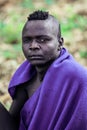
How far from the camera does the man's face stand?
3205 mm

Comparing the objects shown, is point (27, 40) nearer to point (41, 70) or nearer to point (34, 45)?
point (34, 45)

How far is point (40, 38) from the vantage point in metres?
3.22

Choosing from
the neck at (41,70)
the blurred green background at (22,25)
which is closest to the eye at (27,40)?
the neck at (41,70)

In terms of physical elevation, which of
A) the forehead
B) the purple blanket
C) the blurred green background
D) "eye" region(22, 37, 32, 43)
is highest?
the forehead

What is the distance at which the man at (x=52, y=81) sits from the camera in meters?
3.22

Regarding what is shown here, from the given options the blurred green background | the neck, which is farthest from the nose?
the blurred green background

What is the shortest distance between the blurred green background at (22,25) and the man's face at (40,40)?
7.67 ft

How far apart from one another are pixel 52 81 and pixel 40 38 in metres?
0.30

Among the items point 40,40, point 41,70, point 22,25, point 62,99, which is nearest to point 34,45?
point 40,40

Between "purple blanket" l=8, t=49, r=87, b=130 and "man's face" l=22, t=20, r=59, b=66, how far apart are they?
0.43 feet

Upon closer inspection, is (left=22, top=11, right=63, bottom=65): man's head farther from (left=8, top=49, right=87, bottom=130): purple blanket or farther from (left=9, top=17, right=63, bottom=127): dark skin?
(left=8, top=49, right=87, bottom=130): purple blanket

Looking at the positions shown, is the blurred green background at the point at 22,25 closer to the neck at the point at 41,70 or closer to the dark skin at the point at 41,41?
the neck at the point at 41,70

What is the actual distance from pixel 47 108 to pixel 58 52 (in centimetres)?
37

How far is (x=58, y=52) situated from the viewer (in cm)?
334
